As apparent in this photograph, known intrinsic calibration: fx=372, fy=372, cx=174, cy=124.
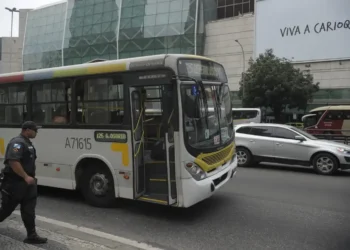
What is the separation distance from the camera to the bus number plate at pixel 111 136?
20.5 ft

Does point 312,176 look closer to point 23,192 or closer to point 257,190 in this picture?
point 257,190

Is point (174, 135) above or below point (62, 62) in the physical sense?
below

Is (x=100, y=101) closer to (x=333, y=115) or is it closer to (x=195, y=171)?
(x=195, y=171)

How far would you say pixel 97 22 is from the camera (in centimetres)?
5453

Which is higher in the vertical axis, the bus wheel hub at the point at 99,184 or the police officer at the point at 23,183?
the police officer at the point at 23,183

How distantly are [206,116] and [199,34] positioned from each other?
44599 mm

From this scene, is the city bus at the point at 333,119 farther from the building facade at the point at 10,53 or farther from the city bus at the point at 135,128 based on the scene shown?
the building facade at the point at 10,53

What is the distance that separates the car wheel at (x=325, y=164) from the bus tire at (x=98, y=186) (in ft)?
22.5

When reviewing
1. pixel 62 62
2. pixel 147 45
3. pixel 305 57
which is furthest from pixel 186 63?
pixel 62 62

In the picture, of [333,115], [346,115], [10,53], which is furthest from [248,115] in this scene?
[10,53]

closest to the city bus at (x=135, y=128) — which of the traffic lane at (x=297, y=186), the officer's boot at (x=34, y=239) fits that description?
the traffic lane at (x=297, y=186)

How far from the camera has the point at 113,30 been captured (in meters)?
52.6

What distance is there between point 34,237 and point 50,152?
283 cm

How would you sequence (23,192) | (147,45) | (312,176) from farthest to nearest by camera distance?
1. (147,45)
2. (312,176)
3. (23,192)
